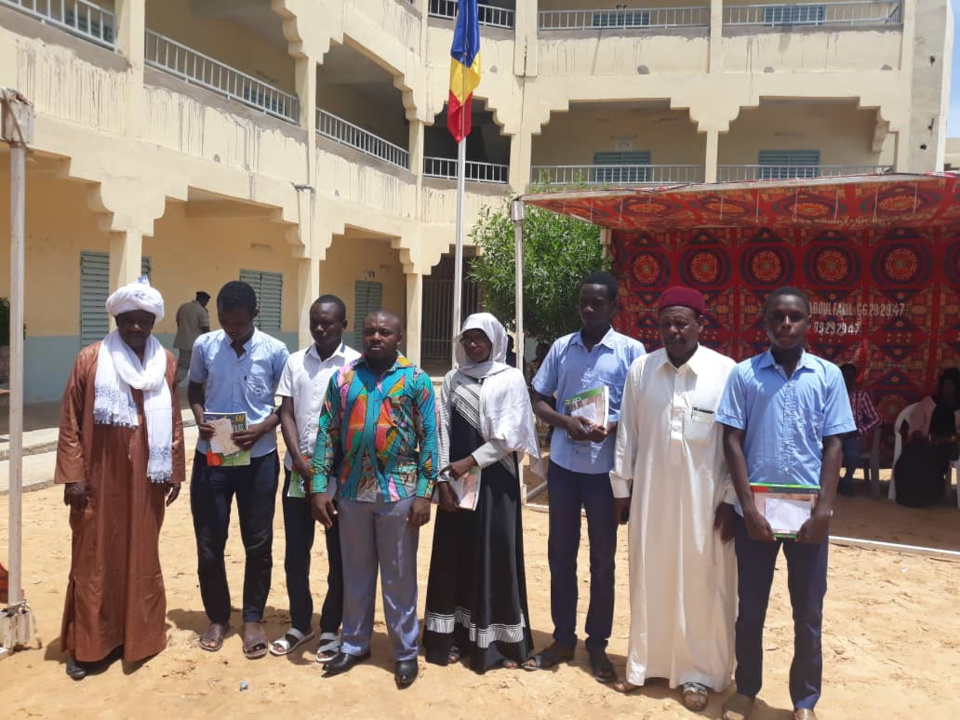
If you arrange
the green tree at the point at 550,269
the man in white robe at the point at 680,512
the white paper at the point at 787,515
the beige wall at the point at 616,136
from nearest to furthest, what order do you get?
the white paper at the point at 787,515, the man in white robe at the point at 680,512, the green tree at the point at 550,269, the beige wall at the point at 616,136

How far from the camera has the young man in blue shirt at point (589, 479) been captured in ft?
11.0

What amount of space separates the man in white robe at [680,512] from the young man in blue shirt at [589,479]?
138mm

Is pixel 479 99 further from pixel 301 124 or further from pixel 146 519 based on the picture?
pixel 146 519

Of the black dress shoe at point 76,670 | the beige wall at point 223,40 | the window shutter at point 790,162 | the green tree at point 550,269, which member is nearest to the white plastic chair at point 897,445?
the green tree at point 550,269

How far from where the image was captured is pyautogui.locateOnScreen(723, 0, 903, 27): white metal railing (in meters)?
15.2

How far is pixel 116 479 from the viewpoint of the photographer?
333cm

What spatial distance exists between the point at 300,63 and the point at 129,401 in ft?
31.6

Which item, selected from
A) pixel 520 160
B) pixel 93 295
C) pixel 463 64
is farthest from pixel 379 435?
pixel 520 160

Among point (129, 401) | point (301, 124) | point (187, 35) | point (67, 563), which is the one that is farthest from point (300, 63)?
point (129, 401)

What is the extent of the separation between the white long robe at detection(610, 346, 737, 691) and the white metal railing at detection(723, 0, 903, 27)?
14377mm

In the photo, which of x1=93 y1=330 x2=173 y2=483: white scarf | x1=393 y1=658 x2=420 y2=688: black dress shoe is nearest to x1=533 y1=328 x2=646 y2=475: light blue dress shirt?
x1=393 y1=658 x2=420 y2=688: black dress shoe

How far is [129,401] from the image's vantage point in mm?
3334

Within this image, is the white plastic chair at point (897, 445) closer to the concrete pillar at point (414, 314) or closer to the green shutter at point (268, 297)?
the concrete pillar at point (414, 314)

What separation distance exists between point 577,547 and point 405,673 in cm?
89
